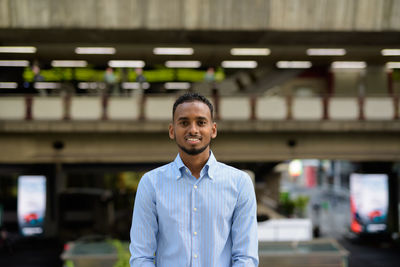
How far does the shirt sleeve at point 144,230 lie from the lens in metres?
2.18

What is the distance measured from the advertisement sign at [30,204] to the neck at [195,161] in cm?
2007

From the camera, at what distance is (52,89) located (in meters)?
23.3

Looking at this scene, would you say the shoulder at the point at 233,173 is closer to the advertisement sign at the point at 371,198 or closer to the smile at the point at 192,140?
the smile at the point at 192,140

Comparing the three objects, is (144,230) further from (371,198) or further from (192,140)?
(371,198)

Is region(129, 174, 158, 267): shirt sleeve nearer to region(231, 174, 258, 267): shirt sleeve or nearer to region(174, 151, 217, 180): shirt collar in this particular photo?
region(174, 151, 217, 180): shirt collar

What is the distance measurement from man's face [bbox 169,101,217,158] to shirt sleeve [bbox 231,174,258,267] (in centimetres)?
31

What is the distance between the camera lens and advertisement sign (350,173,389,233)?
21562 mm

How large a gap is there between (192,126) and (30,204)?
66.8 ft

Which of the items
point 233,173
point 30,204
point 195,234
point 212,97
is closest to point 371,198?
point 212,97

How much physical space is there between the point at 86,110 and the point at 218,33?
5499 mm

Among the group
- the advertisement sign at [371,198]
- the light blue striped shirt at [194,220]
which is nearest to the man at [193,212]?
the light blue striped shirt at [194,220]

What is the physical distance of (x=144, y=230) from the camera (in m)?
2.19

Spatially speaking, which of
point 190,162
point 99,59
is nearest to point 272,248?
point 190,162

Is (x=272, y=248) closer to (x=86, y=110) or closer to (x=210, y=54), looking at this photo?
(x=86, y=110)
